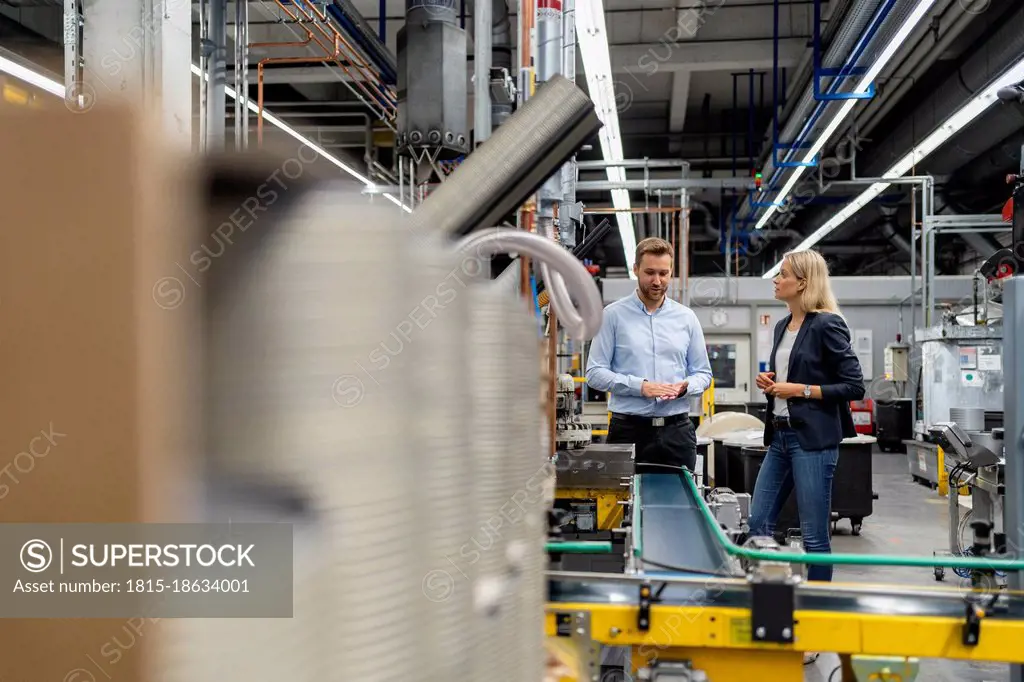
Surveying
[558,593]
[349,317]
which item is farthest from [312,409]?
[558,593]

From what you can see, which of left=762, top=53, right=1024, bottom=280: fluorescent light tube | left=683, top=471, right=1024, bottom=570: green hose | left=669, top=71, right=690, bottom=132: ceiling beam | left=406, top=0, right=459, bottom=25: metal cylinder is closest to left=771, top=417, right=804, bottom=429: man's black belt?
left=762, top=53, right=1024, bottom=280: fluorescent light tube

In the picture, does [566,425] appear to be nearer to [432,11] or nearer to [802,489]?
[802,489]

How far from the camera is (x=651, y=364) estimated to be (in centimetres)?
279

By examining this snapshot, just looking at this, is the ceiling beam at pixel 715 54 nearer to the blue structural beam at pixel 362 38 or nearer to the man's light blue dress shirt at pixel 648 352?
the blue structural beam at pixel 362 38

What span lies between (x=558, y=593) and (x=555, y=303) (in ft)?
2.53

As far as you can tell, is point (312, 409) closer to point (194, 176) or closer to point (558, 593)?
point (194, 176)

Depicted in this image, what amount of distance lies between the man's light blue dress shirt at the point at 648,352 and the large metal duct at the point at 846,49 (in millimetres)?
1771

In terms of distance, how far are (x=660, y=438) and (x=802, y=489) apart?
49 cm

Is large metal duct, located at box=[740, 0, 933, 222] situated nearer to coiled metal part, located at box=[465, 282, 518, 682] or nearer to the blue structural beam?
the blue structural beam

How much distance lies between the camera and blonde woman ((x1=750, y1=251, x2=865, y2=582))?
100 inches

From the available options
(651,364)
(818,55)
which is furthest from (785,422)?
(818,55)

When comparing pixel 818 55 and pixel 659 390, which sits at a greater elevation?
pixel 818 55

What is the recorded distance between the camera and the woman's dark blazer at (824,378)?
257cm

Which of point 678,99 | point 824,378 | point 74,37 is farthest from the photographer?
point 678,99
